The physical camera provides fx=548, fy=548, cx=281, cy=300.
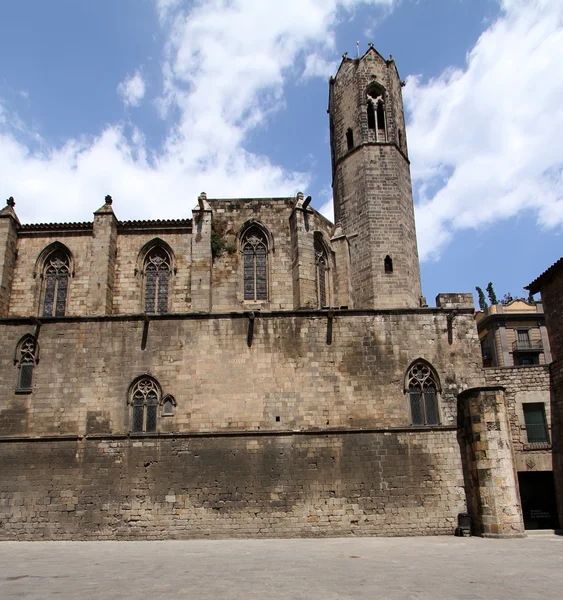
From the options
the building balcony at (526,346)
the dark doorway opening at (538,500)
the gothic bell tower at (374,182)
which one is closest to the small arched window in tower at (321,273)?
the gothic bell tower at (374,182)

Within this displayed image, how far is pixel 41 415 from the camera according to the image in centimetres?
1415

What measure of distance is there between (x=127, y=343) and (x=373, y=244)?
33.4 feet

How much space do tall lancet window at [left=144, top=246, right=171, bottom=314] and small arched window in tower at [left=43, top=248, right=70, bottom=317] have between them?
292cm

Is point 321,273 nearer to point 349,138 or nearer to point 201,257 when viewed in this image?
point 201,257

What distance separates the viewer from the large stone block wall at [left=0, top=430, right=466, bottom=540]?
43.3ft

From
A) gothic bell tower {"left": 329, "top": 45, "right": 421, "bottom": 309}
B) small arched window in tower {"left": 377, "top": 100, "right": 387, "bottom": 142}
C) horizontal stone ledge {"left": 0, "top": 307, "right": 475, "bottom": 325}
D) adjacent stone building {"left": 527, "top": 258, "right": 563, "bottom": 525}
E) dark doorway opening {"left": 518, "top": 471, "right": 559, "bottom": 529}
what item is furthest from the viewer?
small arched window in tower {"left": 377, "top": 100, "right": 387, "bottom": 142}

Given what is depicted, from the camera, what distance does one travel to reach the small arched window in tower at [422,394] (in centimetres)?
Answer: 1434

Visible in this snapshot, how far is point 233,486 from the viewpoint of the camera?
1345 centimetres

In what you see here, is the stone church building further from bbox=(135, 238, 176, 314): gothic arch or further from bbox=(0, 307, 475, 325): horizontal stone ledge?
bbox=(135, 238, 176, 314): gothic arch

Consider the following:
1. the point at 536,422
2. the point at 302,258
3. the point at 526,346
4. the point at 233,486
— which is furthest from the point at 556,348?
the point at 526,346

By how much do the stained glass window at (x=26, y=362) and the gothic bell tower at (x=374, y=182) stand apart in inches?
442

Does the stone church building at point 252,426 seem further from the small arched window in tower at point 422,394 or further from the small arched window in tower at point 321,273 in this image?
the small arched window in tower at point 321,273

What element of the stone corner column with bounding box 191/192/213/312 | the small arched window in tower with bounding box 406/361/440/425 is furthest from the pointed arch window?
the small arched window in tower with bounding box 406/361/440/425

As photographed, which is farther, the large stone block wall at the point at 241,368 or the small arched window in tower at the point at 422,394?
the small arched window in tower at the point at 422,394
